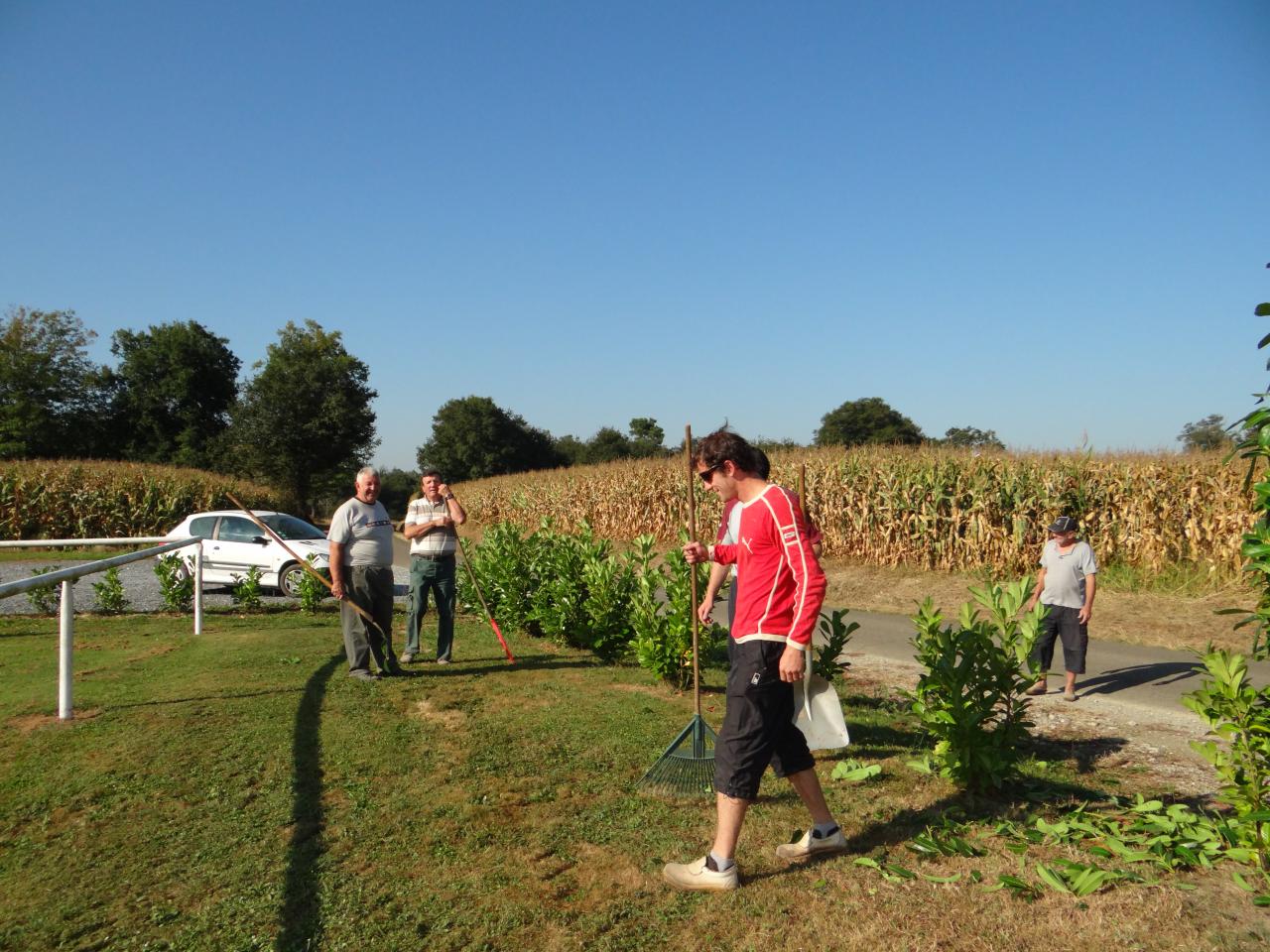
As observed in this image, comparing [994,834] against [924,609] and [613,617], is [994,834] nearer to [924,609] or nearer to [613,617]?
[924,609]

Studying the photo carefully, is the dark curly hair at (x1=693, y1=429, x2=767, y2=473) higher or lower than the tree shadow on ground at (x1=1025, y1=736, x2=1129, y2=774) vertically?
higher

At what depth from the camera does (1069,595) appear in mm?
7820

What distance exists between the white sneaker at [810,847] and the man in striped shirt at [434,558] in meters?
5.37

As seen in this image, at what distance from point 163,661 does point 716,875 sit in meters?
7.32

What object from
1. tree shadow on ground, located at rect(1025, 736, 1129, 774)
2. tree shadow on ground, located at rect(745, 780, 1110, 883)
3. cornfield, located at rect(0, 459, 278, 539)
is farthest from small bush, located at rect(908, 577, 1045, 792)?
cornfield, located at rect(0, 459, 278, 539)

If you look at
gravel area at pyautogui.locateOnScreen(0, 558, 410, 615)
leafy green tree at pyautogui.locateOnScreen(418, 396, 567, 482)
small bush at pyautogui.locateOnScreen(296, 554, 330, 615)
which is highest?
leafy green tree at pyautogui.locateOnScreen(418, 396, 567, 482)

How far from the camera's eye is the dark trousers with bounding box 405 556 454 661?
8609 millimetres

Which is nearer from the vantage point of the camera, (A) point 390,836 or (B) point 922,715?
(A) point 390,836

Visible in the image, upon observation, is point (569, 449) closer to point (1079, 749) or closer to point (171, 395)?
point (171, 395)

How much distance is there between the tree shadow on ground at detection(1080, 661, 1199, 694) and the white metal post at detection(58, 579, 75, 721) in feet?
29.0

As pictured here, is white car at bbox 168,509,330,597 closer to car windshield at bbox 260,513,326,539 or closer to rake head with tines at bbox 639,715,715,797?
car windshield at bbox 260,513,326,539

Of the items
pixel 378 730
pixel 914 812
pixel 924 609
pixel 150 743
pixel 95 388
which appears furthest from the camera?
pixel 95 388

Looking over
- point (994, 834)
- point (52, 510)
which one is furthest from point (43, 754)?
point (52, 510)

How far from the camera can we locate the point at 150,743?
5605 millimetres
